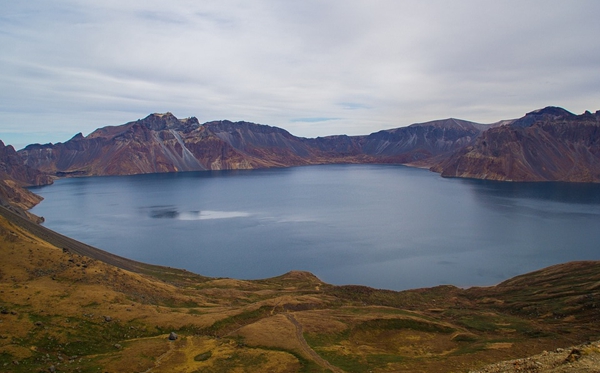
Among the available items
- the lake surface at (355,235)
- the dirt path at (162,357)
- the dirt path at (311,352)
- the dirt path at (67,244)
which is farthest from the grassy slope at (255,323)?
the lake surface at (355,235)

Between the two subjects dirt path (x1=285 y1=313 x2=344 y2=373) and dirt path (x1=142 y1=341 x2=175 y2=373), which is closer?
dirt path (x1=142 y1=341 x2=175 y2=373)

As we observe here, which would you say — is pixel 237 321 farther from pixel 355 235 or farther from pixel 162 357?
pixel 355 235

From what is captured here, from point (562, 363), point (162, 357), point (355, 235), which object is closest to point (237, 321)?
point (162, 357)

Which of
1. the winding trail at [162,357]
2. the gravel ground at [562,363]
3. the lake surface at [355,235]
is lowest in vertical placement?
the lake surface at [355,235]

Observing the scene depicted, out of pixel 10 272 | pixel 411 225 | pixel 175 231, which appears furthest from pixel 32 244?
pixel 411 225

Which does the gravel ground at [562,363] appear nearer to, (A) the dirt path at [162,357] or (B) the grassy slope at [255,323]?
(B) the grassy slope at [255,323]

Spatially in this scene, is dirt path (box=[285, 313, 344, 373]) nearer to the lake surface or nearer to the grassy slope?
the grassy slope

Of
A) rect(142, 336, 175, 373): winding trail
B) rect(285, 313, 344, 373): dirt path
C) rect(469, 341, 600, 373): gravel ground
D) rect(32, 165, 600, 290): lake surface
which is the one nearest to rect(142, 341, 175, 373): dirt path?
rect(142, 336, 175, 373): winding trail

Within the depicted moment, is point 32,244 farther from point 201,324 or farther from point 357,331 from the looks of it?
point 357,331
